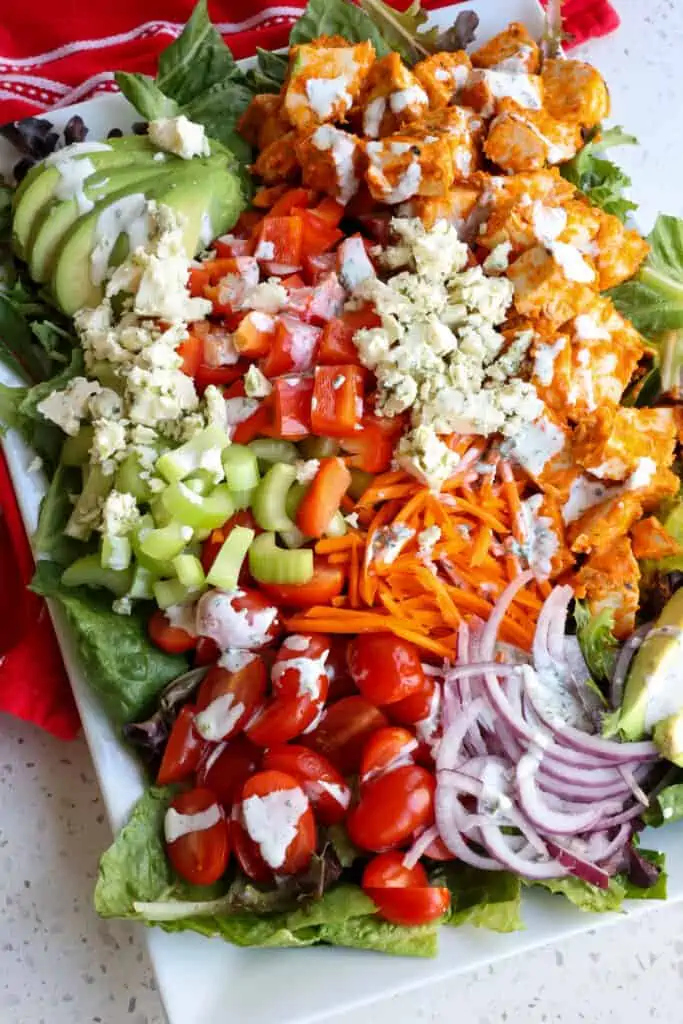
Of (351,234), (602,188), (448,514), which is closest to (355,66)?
(351,234)

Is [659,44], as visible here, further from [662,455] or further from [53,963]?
[53,963]

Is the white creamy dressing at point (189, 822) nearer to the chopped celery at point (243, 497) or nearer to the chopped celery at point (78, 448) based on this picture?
the chopped celery at point (243, 497)

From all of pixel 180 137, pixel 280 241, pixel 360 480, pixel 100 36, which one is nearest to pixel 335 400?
pixel 360 480

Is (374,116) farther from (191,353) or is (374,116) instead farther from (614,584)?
(614,584)

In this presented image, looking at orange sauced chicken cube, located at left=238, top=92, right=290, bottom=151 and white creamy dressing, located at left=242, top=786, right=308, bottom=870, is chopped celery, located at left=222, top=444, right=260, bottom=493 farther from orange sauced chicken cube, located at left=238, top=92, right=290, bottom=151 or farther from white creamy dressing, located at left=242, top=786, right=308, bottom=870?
orange sauced chicken cube, located at left=238, top=92, right=290, bottom=151

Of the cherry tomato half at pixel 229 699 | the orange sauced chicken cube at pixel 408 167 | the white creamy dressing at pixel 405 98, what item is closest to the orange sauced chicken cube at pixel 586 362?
the orange sauced chicken cube at pixel 408 167
